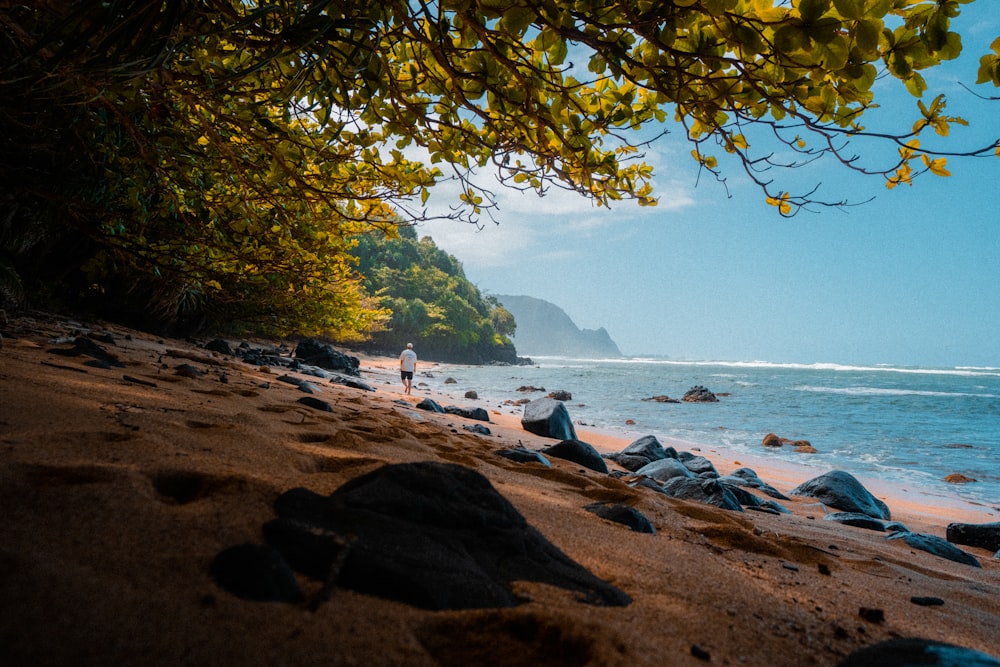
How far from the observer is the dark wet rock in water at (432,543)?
105cm

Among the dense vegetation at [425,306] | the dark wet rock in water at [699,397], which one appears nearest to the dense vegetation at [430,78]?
the dark wet rock in water at [699,397]

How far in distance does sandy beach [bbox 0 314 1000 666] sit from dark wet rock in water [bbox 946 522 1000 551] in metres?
2.66

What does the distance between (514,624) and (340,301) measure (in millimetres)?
8877

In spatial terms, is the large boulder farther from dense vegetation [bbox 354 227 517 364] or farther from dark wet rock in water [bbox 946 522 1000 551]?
dense vegetation [bbox 354 227 517 364]

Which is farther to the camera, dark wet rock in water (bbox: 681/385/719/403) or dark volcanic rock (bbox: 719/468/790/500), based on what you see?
dark wet rock in water (bbox: 681/385/719/403)

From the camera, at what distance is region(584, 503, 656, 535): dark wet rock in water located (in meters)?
1.95

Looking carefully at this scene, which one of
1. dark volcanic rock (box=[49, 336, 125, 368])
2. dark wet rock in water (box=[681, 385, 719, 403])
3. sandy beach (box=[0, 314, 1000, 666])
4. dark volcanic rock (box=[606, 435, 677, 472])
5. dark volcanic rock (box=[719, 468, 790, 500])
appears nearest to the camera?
sandy beach (box=[0, 314, 1000, 666])

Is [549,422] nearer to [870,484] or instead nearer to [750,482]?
[750,482]

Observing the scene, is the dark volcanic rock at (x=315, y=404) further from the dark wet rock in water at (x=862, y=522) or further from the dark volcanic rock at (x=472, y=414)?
the dark wet rock in water at (x=862, y=522)

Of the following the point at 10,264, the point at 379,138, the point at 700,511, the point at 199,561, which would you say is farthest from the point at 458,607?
the point at 10,264

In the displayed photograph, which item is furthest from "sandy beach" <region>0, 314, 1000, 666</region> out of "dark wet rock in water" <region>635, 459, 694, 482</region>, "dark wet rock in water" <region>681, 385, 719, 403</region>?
"dark wet rock in water" <region>681, 385, 719, 403</region>

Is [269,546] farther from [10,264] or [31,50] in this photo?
[10,264]

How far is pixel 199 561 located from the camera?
100 cm

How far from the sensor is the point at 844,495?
5609 mm
